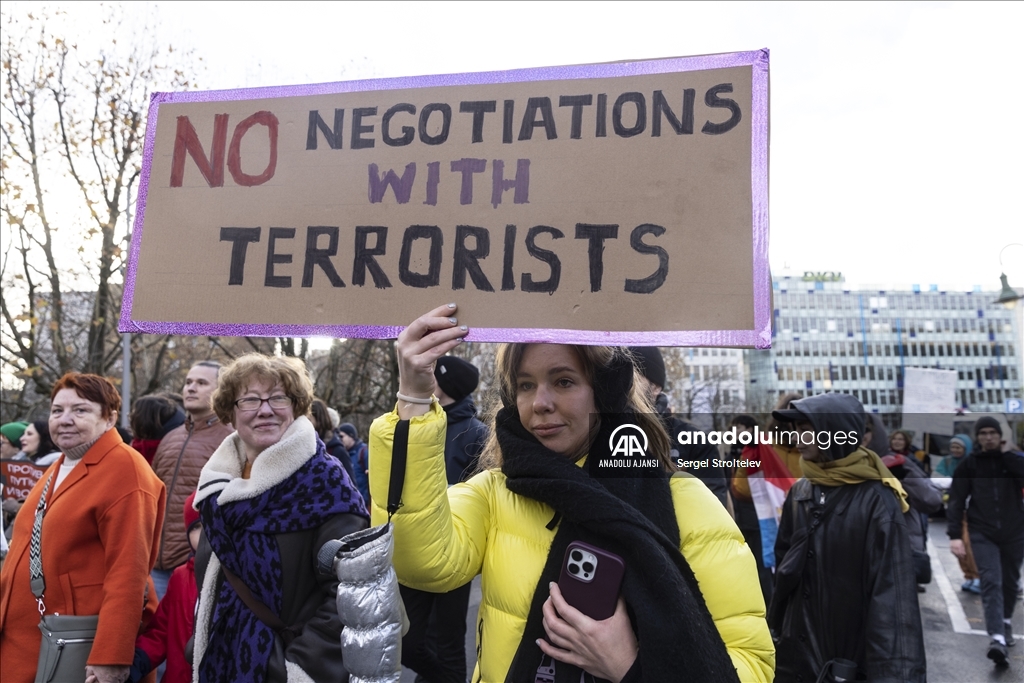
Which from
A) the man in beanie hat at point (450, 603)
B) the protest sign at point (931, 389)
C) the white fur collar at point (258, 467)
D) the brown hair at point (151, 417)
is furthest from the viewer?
the protest sign at point (931, 389)

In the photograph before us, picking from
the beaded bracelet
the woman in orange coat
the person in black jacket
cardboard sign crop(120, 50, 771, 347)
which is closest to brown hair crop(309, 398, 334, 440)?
the woman in orange coat

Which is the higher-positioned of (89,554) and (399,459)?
(399,459)

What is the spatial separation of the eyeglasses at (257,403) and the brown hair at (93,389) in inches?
32.1

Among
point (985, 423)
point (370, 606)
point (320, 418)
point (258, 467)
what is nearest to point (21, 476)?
point (320, 418)

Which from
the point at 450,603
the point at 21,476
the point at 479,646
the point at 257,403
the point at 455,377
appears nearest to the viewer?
the point at 479,646

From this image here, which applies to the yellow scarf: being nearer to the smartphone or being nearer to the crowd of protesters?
the crowd of protesters

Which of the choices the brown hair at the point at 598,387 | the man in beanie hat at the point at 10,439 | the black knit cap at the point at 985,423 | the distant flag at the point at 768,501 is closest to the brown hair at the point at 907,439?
the distant flag at the point at 768,501

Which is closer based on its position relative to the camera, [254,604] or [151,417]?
[254,604]

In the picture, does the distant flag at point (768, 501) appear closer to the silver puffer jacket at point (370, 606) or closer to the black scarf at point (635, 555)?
the black scarf at point (635, 555)

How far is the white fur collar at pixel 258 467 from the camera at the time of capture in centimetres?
265

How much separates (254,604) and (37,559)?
43.6 inches

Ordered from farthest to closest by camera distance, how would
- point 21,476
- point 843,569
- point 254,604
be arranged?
point 21,476
point 843,569
point 254,604

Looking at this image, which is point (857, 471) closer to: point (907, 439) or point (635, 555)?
point (635, 555)

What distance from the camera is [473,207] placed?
78.2 inches
